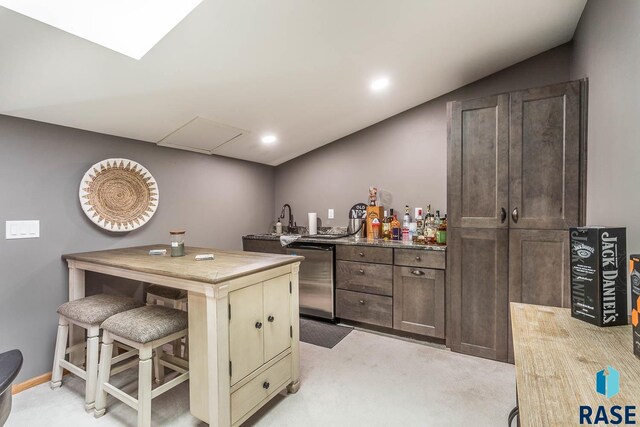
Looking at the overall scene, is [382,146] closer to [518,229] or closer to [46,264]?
[518,229]

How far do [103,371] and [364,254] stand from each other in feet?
6.73

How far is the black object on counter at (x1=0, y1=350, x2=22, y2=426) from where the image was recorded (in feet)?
2.61

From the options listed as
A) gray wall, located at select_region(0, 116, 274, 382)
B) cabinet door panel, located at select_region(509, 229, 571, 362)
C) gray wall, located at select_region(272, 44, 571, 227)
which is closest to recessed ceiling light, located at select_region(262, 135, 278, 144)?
gray wall, located at select_region(272, 44, 571, 227)

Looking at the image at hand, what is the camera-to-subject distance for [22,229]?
2.01m

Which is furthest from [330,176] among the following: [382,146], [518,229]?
[518,229]

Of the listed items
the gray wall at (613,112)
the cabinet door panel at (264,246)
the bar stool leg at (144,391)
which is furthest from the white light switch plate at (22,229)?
the gray wall at (613,112)

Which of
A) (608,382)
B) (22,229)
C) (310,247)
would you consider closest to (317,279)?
(310,247)

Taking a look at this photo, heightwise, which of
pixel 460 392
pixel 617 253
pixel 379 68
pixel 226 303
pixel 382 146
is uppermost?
pixel 379 68

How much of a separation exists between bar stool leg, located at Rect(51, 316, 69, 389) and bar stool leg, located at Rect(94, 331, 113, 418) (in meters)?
0.48

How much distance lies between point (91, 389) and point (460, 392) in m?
2.22

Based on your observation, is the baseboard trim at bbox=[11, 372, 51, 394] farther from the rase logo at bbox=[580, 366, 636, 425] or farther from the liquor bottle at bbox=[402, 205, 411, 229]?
the liquor bottle at bbox=[402, 205, 411, 229]

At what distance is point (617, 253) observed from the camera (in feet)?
3.35

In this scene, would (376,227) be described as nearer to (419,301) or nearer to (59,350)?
(419,301)

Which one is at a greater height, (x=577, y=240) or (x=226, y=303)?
(x=577, y=240)
